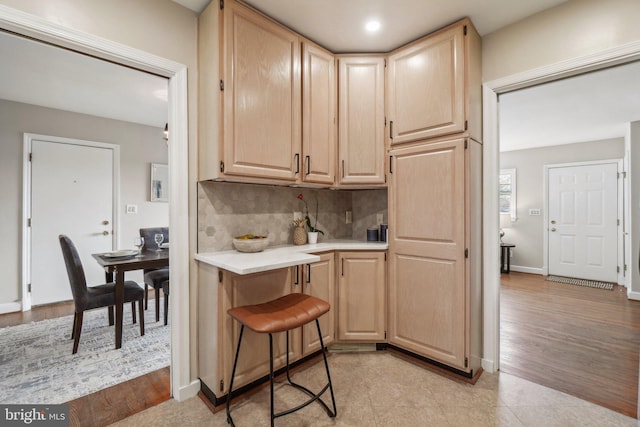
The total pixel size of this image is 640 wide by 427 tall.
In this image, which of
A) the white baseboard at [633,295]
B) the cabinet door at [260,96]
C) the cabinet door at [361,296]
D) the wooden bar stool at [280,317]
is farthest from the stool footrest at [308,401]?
the white baseboard at [633,295]

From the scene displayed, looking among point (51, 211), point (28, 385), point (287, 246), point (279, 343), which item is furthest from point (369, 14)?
point (51, 211)

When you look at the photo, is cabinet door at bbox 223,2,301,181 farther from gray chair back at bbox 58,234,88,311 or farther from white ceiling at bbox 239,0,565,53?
gray chair back at bbox 58,234,88,311

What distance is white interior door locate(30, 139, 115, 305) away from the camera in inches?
145

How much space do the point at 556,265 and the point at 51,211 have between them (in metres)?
8.11

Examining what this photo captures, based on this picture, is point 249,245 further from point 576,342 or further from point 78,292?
point 576,342

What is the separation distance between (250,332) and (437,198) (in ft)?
5.23

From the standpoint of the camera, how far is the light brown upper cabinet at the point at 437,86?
2.05 m

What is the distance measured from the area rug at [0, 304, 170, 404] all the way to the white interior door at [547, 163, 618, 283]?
6523 mm

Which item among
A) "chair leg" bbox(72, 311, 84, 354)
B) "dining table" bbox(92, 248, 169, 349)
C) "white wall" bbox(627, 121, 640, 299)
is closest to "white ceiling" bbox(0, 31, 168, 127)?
"dining table" bbox(92, 248, 169, 349)

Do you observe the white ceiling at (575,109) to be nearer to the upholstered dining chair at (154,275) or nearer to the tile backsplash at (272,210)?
the tile backsplash at (272,210)

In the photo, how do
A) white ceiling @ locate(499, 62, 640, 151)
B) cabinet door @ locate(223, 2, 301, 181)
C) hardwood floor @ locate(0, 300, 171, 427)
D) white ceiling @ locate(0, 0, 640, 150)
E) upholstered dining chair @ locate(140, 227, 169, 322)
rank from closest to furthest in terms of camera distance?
hardwood floor @ locate(0, 300, 171, 427), cabinet door @ locate(223, 2, 301, 181), white ceiling @ locate(0, 0, 640, 150), white ceiling @ locate(499, 62, 640, 151), upholstered dining chair @ locate(140, 227, 169, 322)

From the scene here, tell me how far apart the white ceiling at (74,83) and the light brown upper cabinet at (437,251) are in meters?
2.57

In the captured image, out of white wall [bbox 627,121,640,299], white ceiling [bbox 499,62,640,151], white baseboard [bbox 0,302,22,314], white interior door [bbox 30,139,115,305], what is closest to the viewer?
white ceiling [bbox 499,62,640,151]
